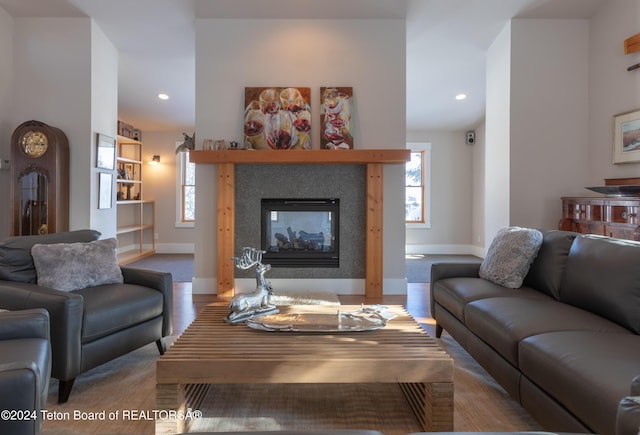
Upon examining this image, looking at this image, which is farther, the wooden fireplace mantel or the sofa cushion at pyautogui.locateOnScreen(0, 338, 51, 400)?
the wooden fireplace mantel

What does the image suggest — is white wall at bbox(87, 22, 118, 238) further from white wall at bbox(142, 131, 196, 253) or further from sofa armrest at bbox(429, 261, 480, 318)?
sofa armrest at bbox(429, 261, 480, 318)

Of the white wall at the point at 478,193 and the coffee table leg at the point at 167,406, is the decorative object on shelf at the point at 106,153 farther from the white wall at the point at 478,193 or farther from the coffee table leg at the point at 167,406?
the white wall at the point at 478,193

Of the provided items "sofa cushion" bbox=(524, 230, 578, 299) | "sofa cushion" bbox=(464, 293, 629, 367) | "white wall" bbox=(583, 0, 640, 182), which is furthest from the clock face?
"white wall" bbox=(583, 0, 640, 182)

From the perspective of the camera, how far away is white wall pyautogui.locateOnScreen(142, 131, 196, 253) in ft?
26.8

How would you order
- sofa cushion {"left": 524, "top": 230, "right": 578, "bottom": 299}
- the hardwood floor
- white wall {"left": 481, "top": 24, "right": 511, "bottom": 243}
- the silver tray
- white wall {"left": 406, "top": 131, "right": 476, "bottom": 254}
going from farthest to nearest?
1. white wall {"left": 406, "top": 131, "right": 476, "bottom": 254}
2. white wall {"left": 481, "top": 24, "right": 511, "bottom": 243}
3. the hardwood floor
4. sofa cushion {"left": 524, "top": 230, "right": 578, "bottom": 299}
5. the silver tray

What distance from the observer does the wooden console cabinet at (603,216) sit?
3.44 meters

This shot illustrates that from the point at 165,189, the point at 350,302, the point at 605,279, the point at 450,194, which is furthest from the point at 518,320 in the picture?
the point at 165,189

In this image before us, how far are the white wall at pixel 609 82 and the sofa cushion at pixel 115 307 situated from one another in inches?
178

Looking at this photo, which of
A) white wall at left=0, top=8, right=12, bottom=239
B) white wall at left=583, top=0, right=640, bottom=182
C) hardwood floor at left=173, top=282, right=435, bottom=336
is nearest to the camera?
hardwood floor at left=173, top=282, right=435, bottom=336

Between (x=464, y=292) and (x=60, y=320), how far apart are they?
232 cm

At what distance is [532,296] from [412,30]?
11.6 feet

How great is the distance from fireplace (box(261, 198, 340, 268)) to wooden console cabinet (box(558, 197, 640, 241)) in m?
2.45

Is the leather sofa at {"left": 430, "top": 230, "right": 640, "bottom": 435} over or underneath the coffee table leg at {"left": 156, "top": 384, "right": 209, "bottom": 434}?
over

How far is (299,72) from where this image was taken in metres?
4.66
